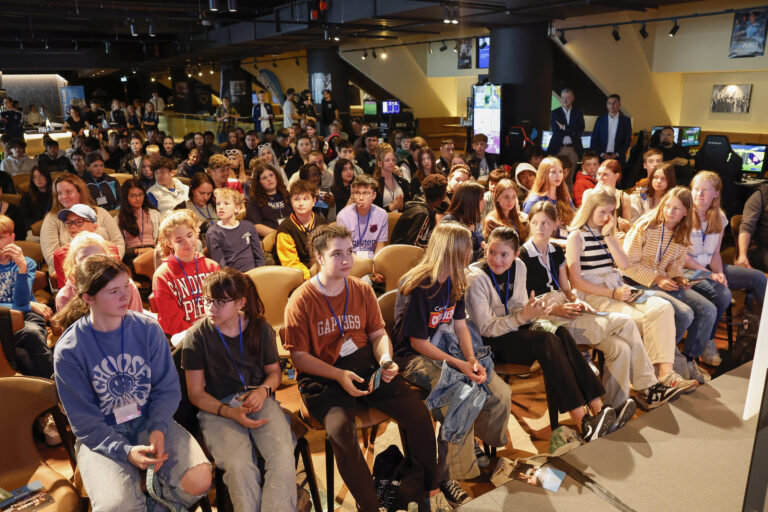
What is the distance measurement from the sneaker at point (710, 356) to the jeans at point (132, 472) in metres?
3.59

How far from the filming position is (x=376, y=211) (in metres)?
4.61

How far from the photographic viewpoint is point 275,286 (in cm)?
347

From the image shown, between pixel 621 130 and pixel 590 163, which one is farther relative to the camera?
pixel 621 130

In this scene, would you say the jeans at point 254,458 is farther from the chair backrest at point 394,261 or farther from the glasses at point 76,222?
the glasses at point 76,222

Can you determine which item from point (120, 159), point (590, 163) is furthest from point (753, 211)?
point (120, 159)

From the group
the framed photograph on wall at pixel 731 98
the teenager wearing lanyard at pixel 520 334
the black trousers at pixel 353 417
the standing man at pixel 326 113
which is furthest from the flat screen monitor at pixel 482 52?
the black trousers at pixel 353 417

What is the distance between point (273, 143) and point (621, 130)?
19.1ft

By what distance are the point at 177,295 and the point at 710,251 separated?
12.7 feet

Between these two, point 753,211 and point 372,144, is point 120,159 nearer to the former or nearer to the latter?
point 372,144

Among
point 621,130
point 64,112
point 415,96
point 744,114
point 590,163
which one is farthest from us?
point 64,112

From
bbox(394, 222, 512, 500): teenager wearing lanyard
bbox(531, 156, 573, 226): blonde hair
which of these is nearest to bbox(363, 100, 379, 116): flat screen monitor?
bbox(531, 156, 573, 226): blonde hair

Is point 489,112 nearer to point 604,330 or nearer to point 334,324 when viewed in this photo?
point 604,330

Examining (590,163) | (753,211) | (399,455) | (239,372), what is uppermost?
(590,163)

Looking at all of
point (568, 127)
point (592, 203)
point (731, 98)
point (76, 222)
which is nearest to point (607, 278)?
point (592, 203)
